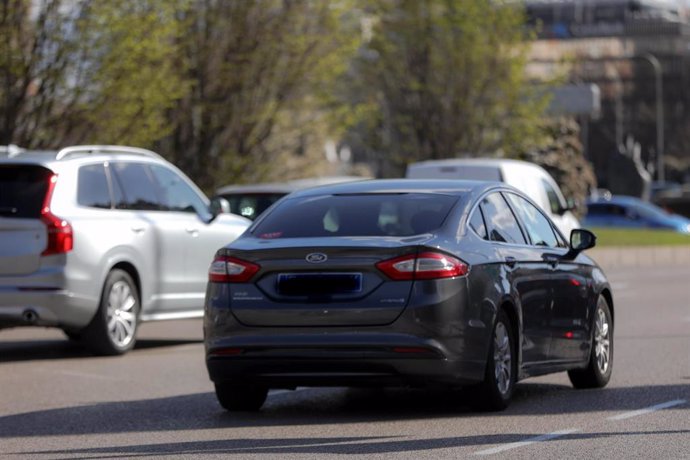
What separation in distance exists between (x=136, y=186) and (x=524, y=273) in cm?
603

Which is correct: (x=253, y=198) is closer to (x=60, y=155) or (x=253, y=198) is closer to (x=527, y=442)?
(x=60, y=155)

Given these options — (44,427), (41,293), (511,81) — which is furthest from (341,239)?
(511,81)

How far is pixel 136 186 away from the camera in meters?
Answer: 16.1

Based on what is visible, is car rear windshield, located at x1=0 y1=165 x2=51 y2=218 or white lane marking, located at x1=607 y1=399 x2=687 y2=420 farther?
car rear windshield, located at x1=0 y1=165 x2=51 y2=218

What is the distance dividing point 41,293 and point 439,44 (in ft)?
90.5

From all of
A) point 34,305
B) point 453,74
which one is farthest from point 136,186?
point 453,74

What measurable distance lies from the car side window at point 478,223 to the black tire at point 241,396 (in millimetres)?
1572

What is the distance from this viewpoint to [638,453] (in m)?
8.70

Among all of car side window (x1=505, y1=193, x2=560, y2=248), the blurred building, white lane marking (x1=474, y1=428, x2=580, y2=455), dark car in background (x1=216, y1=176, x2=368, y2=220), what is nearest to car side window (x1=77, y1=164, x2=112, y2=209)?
car side window (x1=505, y1=193, x2=560, y2=248)

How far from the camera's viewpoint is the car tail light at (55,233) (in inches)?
572

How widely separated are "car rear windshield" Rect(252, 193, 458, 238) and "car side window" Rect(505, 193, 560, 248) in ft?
3.11

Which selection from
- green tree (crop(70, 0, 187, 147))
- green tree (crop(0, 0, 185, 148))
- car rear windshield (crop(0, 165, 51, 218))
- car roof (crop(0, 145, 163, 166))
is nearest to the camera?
car rear windshield (crop(0, 165, 51, 218))

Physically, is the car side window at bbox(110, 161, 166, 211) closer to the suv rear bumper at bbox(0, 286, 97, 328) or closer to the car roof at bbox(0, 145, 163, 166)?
the car roof at bbox(0, 145, 163, 166)

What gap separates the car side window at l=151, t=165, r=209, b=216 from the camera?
16.6 meters
